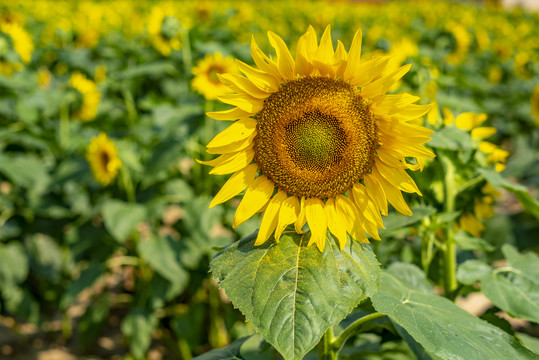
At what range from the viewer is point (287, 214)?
3.50 feet

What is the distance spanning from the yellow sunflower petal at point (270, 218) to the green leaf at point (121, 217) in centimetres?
143

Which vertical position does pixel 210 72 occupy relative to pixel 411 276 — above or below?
above

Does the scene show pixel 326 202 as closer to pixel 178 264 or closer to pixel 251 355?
pixel 251 355

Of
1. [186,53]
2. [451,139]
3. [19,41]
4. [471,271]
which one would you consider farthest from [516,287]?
[19,41]

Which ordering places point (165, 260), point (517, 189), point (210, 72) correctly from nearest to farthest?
1. point (517, 189)
2. point (165, 260)
3. point (210, 72)

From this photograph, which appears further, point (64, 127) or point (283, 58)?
point (64, 127)

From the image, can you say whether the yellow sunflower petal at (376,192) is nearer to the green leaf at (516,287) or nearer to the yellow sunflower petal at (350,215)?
the yellow sunflower petal at (350,215)

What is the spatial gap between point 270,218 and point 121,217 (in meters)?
1.55

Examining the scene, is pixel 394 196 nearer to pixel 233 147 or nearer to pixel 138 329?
pixel 233 147

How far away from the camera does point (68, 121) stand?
3.49 metres

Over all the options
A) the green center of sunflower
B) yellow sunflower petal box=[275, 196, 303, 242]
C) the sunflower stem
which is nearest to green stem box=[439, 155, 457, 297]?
the green center of sunflower

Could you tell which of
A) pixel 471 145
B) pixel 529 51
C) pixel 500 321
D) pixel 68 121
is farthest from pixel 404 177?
pixel 529 51

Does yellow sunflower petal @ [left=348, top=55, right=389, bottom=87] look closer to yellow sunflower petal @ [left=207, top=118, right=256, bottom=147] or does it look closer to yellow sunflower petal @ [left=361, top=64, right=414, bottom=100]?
yellow sunflower petal @ [left=361, top=64, right=414, bottom=100]

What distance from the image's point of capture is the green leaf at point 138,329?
2607 millimetres
